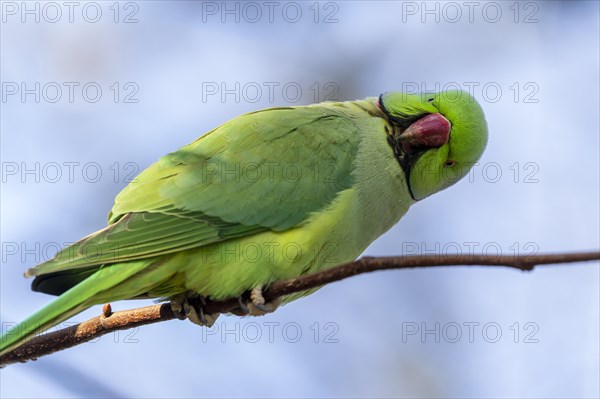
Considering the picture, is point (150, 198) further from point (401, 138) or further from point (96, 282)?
point (401, 138)

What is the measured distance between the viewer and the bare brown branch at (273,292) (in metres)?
2.48

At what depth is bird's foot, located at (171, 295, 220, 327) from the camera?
4371mm

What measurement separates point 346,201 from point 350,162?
0.30 metres

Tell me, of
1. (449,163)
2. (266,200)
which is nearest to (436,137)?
(449,163)

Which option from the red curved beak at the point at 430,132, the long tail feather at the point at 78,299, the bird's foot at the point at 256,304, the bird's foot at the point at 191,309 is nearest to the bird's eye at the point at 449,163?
the red curved beak at the point at 430,132

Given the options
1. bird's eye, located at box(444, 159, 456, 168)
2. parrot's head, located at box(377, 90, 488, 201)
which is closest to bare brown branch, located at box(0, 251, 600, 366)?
parrot's head, located at box(377, 90, 488, 201)

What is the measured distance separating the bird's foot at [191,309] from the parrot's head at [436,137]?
1606mm

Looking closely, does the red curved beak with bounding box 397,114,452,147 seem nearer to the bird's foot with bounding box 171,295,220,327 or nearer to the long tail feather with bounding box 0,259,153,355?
the bird's foot with bounding box 171,295,220,327

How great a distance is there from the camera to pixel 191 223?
14.3 ft

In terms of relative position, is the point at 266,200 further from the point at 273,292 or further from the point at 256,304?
the point at 273,292

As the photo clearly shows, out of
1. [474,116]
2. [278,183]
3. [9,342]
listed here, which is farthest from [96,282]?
[474,116]

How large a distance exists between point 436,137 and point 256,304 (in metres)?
1.67

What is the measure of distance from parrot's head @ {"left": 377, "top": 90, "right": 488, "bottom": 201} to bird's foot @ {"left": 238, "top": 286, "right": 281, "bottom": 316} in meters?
1.38

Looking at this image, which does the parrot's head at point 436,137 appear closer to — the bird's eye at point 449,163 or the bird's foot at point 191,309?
the bird's eye at point 449,163
